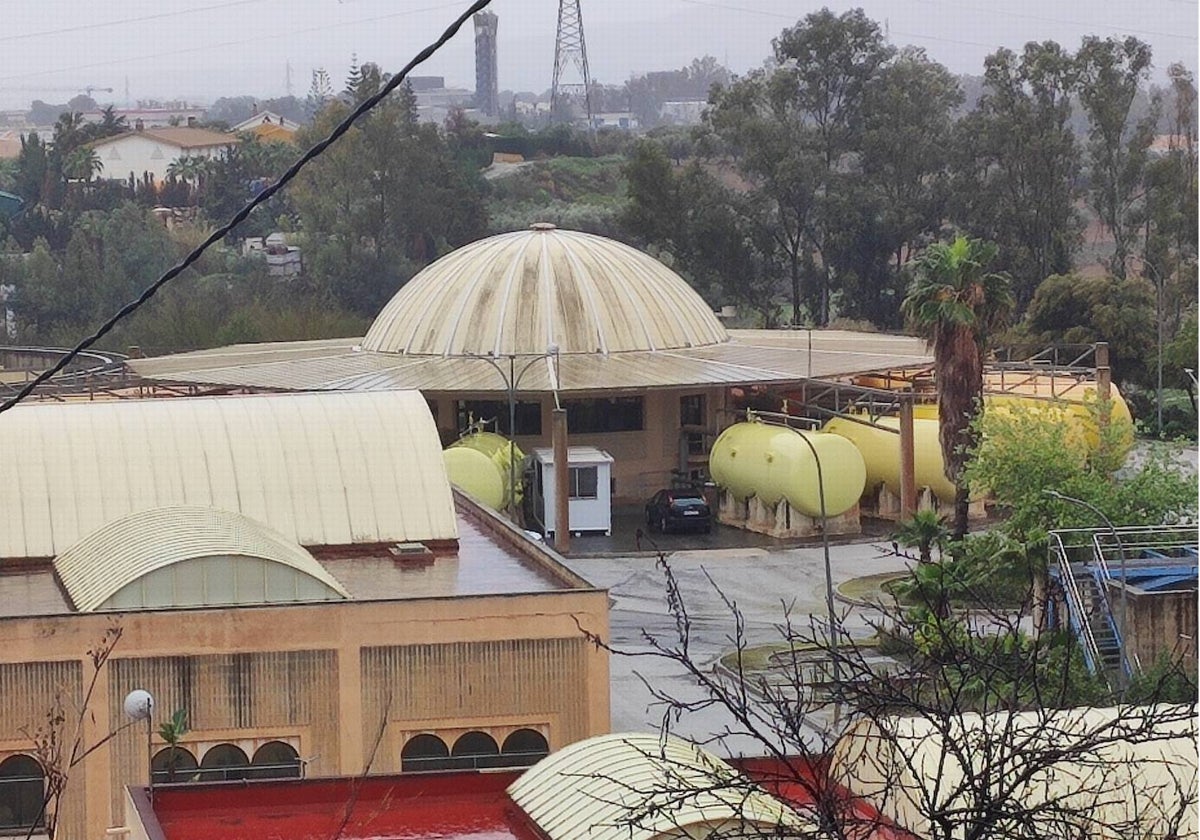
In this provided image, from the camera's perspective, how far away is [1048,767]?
11156 millimetres

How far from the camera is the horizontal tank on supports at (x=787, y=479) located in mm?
54656

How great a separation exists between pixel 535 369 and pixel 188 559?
29284 millimetres

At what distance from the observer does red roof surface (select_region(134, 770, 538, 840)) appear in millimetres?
23203

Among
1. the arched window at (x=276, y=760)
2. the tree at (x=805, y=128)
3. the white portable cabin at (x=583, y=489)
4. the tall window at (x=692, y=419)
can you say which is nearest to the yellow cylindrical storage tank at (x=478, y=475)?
the white portable cabin at (x=583, y=489)

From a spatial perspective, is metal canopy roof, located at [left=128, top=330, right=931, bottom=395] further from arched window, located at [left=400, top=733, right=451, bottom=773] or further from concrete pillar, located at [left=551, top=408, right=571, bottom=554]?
arched window, located at [left=400, top=733, right=451, bottom=773]

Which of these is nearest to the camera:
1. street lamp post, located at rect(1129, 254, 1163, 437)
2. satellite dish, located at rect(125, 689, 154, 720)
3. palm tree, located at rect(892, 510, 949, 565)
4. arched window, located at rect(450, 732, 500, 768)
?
satellite dish, located at rect(125, 689, 154, 720)

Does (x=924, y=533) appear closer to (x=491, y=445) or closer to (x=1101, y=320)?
(x=491, y=445)

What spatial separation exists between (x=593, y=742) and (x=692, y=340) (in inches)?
1586

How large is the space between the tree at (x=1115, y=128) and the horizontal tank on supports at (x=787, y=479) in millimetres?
46006

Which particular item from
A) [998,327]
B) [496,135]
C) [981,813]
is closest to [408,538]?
[998,327]

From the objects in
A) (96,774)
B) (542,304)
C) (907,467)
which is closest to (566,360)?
(542,304)

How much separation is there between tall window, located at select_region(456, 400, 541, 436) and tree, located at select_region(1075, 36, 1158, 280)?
1785 inches

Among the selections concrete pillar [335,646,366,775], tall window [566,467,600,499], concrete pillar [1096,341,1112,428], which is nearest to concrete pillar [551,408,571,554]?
tall window [566,467,600,499]

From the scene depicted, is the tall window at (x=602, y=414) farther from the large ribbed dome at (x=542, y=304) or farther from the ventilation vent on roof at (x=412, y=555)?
the ventilation vent on roof at (x=412, y=555)
